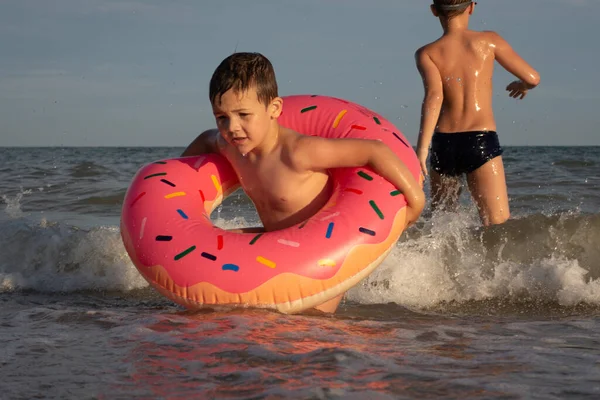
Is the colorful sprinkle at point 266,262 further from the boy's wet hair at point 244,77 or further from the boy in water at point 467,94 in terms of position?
the boy in water at point 467,94

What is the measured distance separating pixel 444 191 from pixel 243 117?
192cm

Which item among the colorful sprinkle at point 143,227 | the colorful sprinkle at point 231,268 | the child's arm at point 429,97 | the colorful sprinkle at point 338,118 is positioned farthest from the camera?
the child's arm at point 429,97

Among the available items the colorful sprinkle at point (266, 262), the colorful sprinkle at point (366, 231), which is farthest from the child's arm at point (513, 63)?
the colorful sprinkle at point (266, 262)

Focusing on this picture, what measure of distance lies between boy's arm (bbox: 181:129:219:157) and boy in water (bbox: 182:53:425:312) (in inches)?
5.7

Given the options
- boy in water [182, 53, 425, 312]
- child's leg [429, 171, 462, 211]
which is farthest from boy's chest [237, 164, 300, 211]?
child's leg [429, 171, 462, 211]

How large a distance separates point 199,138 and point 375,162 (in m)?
0.99

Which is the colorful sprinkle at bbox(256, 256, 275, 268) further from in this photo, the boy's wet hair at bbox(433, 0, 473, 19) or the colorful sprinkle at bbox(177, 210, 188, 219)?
the boy's wet hair at bbox(433, 0, 473, 19)

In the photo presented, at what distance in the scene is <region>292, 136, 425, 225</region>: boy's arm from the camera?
11.3 feet

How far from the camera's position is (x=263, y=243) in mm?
3320

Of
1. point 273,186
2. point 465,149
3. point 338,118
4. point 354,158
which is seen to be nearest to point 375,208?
point 354,158

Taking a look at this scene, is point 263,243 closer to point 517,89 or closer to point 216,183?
point 216,183

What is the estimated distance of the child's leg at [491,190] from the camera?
4.59 metres

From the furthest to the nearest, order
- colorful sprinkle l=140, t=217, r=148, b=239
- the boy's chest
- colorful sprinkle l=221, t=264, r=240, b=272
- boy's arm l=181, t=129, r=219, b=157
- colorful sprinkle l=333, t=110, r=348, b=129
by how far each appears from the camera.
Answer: boy's arm l=181, t=129, r=219, b=157 → colorful sprinkle l=333, t=110, r=348, b=129 → the boy's chest → colorful sprinkle l=140, t=217, r=148, b=239 → colorful sprinkle l=221, t=264, r=240, b=272

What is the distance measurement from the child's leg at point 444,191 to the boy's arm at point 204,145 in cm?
156
